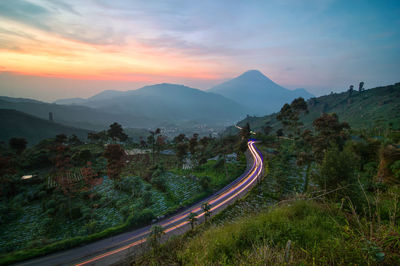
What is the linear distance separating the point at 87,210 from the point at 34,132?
152638 mm

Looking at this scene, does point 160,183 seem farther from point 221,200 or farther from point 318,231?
point 318,231

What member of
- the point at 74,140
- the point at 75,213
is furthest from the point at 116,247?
the point at 74,140

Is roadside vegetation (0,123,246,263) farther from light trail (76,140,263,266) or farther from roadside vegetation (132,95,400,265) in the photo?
roadside vegetation (132,95,400,265)

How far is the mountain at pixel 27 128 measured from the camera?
117 metres

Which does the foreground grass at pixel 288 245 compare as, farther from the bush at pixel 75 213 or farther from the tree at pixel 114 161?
the tree at pixel 114 161

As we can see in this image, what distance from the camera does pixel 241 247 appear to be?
523 cm

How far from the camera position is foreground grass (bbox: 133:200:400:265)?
3.09m

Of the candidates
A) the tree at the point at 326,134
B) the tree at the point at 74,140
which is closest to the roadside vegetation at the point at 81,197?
the tree at the point at 326,134

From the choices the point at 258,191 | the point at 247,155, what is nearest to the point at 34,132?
the point at 247,155

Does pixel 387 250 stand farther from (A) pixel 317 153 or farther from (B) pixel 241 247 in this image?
(A) pixel 317 153

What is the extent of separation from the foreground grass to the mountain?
15405 centimetres

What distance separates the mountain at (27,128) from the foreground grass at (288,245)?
154048mm

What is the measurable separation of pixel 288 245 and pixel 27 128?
7160 inches

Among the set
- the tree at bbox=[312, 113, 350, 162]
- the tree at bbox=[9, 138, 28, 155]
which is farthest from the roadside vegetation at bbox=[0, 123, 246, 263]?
the tree at bbox=[312, 113, 350, 162]
